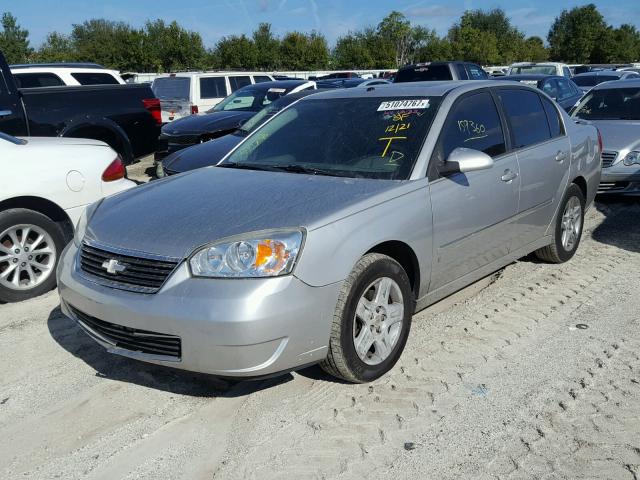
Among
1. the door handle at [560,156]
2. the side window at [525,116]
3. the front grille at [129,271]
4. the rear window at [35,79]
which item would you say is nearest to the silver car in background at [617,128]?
the door handle at [560,156]

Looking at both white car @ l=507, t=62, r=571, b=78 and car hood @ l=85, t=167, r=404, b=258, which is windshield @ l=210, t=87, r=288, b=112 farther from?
white car @ l=507, t=62, r=571, b=78

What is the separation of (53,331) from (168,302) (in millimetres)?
1847

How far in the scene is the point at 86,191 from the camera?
17.9 ft

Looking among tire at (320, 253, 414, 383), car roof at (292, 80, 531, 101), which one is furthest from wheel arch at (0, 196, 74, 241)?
tire at (320, 253, 414, 383)

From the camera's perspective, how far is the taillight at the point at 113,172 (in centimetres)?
562

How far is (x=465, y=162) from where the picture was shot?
3.96 metres

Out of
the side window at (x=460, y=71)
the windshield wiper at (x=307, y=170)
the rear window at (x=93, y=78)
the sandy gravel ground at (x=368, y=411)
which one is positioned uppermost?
the rear window at (x=93, y=78)

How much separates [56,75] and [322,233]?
10593 millimetres

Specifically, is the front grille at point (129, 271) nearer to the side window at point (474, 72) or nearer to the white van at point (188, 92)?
the white van at point (188, 92)

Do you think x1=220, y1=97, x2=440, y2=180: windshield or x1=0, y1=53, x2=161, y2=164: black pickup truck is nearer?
x1=220, y1=97, x2=440, y2=180: windshield

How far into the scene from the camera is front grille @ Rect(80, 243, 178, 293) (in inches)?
125

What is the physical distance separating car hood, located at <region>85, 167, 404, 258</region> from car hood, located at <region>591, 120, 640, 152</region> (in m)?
5.51

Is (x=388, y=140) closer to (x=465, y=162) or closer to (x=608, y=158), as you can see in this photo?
(x=465, y=162)

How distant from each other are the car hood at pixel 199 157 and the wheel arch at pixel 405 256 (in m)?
3.50
